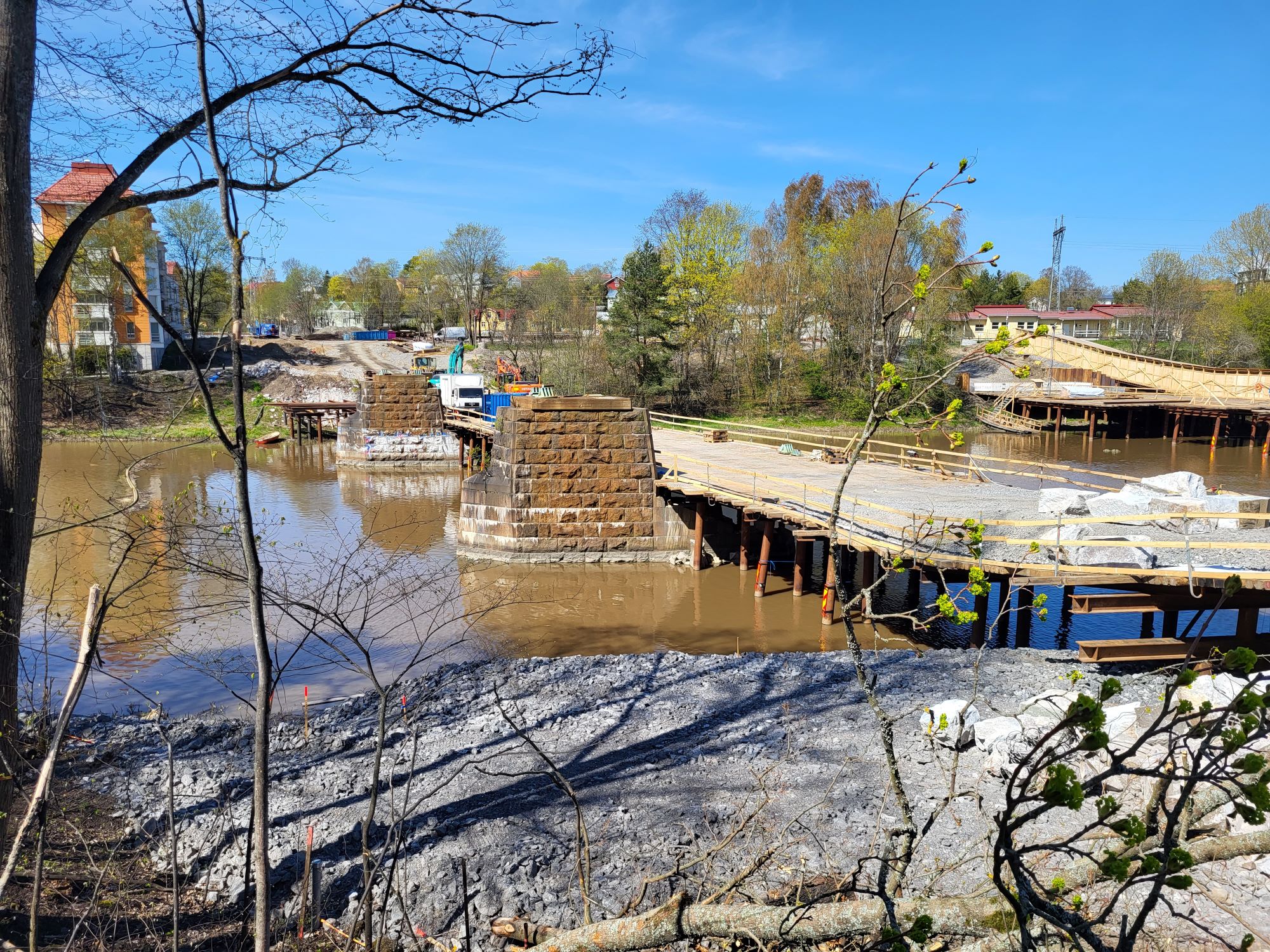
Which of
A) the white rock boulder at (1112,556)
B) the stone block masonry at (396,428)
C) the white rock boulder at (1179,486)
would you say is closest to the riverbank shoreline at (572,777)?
the white rock boulder at (1112,556)

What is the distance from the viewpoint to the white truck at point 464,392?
4397 cm

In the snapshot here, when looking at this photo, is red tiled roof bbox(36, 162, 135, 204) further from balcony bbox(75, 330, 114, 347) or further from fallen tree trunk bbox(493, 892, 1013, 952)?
balcony bbox(75, 330, 114, 347)

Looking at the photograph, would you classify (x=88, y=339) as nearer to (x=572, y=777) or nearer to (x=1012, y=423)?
(x=572, y=777)

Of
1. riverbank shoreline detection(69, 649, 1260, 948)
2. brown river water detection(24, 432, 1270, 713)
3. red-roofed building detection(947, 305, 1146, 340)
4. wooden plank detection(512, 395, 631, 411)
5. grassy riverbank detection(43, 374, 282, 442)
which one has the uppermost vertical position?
red-roofed building detection(947, 305, 1146, 340)

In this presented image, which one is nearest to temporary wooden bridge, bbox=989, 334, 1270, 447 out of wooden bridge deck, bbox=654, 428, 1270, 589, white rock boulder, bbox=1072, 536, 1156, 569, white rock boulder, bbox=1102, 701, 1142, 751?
wooden bridge deck, bbox=654, 428, 1270, 589

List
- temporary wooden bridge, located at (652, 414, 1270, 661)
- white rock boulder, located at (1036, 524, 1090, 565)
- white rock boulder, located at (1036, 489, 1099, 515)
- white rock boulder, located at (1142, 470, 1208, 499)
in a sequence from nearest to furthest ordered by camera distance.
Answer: temporary wooden bridge, located at (652, 414, 1270, 661)
white rock boulder, located at (1036, 524, 1090, 565)
white rock boulder, located at (1036, 489, 1099, 515)
white rock boulder, located at (1142, 470, 1208, 499)

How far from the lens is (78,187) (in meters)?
5.36

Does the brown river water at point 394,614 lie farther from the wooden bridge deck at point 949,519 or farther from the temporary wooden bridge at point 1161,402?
the temporary wooden bridge at point 1161,402

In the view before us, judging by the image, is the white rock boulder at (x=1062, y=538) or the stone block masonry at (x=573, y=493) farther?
the stone block masonry at (x=573, y=493)

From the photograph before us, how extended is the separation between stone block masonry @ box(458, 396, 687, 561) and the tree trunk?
1517 centimetres

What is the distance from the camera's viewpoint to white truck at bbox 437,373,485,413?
43969mm

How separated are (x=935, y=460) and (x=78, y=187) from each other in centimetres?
1986

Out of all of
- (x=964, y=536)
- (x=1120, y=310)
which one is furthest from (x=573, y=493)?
(x=1120, y=310)

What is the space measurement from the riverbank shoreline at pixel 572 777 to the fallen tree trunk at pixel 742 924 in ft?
5.39
